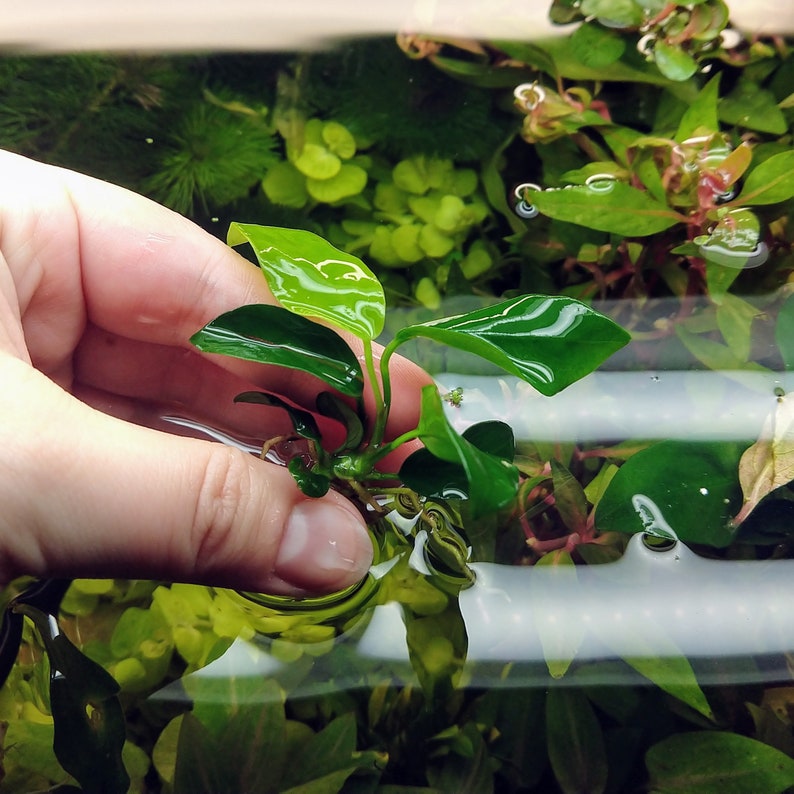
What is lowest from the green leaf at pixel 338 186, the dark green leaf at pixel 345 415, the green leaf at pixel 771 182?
the dark green leaf at pixel 345 415

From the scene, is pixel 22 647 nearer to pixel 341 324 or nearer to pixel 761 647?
pixel 341 324

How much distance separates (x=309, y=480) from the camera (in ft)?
2.24

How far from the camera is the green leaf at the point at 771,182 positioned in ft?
3.12

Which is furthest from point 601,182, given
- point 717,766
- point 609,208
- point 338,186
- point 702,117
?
point 717,766

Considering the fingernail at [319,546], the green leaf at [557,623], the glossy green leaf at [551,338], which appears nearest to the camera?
the glossy green leaf at [551,338]

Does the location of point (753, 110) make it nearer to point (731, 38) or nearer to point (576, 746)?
point (731, 38)

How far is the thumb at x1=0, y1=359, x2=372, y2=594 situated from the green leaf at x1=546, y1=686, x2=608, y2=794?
0.32 m

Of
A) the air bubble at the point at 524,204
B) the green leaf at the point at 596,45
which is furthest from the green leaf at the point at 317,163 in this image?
the green leaf at the point at 596,45

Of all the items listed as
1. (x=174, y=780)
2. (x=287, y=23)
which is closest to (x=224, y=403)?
(x=174, y=780)

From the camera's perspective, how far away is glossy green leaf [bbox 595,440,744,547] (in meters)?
0.82

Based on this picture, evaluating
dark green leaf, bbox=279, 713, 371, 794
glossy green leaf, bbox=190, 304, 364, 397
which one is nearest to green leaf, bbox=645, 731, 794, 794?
dark green leaf, bbox=279, 713, 371, 794

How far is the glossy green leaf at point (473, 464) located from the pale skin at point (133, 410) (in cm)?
22

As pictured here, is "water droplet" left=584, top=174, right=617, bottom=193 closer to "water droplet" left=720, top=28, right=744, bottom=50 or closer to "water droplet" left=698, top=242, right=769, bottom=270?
"water droplet" left=698, top=242, right=769, bottom=270

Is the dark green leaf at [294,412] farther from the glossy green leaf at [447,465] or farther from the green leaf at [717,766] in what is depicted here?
the green leaf at [717,766]
